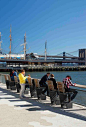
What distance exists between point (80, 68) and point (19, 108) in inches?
4826

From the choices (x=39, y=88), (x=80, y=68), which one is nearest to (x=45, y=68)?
(x=80, y=68)

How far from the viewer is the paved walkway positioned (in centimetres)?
645

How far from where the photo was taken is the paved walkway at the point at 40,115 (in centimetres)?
645

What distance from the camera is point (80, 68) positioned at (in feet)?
424

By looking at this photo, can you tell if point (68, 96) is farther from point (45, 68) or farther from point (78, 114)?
point (45, 68)

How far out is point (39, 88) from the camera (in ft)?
34.3

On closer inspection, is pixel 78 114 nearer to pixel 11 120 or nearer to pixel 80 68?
pixel 11 120

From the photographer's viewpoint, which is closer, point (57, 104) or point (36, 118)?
point (36, 118)

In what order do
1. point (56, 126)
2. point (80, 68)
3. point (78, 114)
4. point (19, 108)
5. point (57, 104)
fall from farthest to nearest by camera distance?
point (80, 68) < point (57, 104) < point (19, 108) < point (78, 114) < point (56, 126)

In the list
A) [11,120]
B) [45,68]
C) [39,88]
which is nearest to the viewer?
[11,120]

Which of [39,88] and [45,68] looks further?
[45,68]

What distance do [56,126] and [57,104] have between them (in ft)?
9.89

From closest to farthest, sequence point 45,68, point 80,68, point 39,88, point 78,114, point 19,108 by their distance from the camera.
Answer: point 78,114
point 19,108
point 39,88
point 45,68
point 80,68

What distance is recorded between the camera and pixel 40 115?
7453 millimetres
